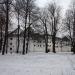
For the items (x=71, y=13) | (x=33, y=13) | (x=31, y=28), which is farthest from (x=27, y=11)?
(x=71, y=13)

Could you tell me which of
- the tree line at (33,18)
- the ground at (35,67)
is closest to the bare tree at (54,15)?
the tree line at (33,18)

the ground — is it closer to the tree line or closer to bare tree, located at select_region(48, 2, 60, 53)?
the tree line

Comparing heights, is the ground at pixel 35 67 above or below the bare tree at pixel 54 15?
below

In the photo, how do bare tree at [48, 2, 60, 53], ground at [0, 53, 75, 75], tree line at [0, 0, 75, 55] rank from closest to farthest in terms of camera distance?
ground at [0, 53, 75, 75] < tree line at [0, 0, 75, 55] < bare tree at [48, 2, 60, 53]

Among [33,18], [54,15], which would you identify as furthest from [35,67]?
[54,15]

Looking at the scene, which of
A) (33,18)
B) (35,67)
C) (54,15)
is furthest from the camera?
(54,15)

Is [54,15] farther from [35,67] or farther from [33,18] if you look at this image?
[35,67]

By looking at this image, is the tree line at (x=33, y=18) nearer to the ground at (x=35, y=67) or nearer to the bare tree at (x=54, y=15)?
the bare tree at (x=54, y=15)

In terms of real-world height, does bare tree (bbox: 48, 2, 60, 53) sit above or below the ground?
above

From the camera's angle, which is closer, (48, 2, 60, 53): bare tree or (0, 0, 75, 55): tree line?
(0, 0, 75, 55): tree line

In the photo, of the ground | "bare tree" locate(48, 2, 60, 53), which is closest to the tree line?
"bare tree" locate(48, 2, 60, 53)

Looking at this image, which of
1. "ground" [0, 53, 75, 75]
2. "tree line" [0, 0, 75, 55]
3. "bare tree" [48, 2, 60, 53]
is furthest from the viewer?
"bare tree" [48, 2, 60, 53]

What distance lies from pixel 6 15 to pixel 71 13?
1964cm

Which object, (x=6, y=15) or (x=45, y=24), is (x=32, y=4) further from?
(x=45, y=24)
